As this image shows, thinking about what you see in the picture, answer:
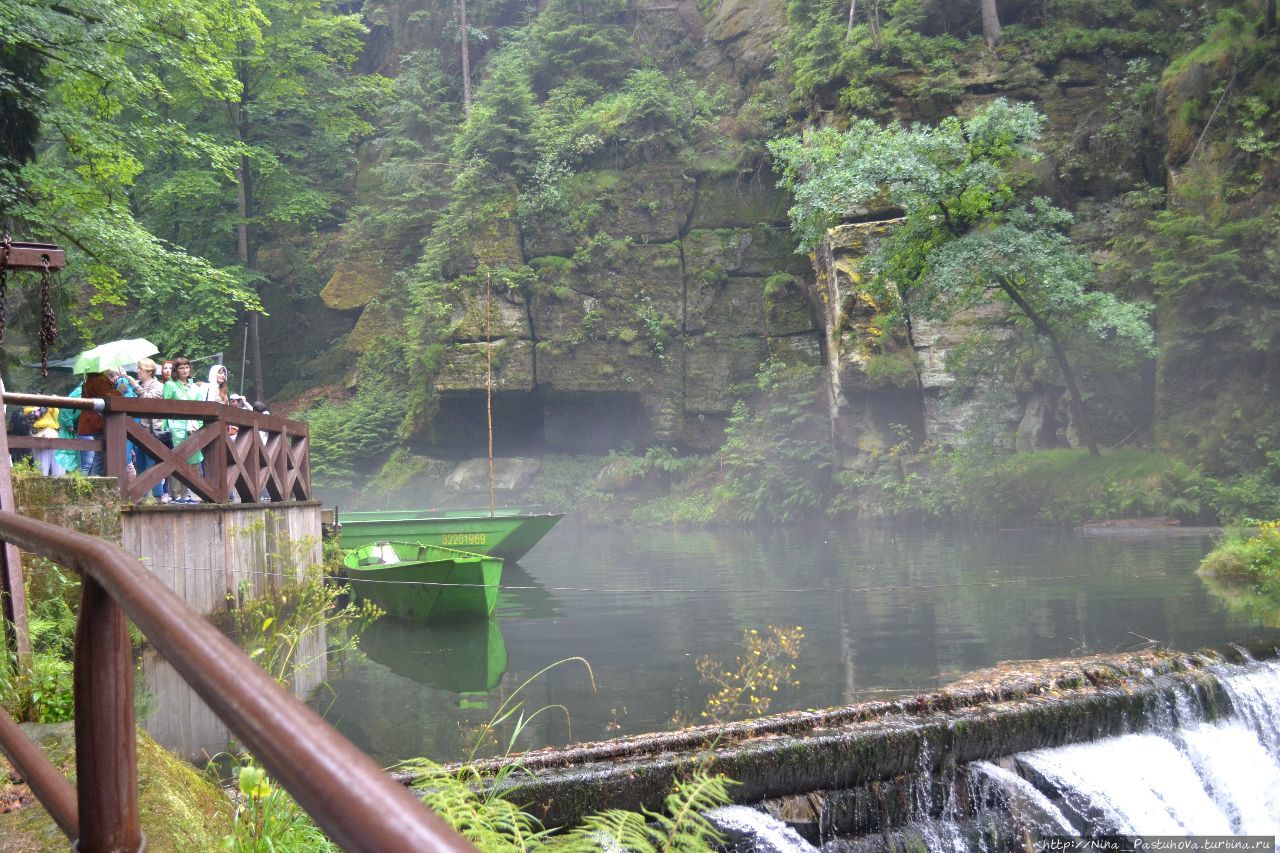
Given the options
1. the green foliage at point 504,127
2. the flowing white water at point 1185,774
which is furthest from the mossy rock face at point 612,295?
the flowing white water at point 1185,774

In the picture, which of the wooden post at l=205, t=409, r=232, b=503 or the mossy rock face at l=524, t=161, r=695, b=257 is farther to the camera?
the mossy rock face at l=524, t=161, r=695, b=257

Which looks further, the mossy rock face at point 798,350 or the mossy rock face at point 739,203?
the mossy rock face at point 739,203

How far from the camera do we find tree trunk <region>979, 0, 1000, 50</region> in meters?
24.3

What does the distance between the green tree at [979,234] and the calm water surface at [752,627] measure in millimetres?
4494

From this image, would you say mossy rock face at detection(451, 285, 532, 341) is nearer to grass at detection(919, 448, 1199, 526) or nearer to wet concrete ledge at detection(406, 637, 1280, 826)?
grass at detection(919, 448, 1199, 526)

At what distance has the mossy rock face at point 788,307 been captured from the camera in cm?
2880

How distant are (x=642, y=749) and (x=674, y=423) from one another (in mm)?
25052

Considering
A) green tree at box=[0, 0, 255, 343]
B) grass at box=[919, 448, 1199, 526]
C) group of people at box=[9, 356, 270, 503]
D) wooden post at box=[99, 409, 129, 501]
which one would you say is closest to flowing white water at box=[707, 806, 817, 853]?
wooden post at box=[99, 409, 129, 501]

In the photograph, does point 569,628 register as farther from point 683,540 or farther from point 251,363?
point 251,363

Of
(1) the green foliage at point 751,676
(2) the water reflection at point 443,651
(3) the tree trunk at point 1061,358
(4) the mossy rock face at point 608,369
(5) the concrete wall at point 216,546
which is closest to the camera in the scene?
(1) the green foliage at point 751,676

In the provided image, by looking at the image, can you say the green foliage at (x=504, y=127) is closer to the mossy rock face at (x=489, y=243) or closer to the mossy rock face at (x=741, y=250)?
the mossy rock face at (x=489, y=243)

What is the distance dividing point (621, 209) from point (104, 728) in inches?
1163

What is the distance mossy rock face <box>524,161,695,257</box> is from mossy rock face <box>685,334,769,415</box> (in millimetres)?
3667

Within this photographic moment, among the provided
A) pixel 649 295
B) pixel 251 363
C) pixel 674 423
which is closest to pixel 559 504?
pixel 674 423
